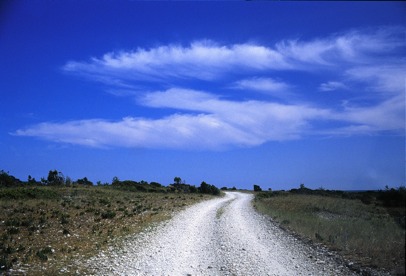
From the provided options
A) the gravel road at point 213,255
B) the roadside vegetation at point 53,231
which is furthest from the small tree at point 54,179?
the gravel road at point 213,255

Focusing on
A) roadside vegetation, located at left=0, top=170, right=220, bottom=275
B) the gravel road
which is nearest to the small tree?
roadside vegetation, located at left=0, top=170, right=220, bottom=275

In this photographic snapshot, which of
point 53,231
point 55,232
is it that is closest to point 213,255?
point 55,232

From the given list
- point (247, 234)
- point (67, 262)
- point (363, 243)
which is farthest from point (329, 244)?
point (67, 262)

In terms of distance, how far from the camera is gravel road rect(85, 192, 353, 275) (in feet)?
33.7

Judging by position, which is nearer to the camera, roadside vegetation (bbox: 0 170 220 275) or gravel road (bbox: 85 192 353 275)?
gravel road (bbox: 85 192 353 275)

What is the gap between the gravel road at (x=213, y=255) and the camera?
10.3 metres

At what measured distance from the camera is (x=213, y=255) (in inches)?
477

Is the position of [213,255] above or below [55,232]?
above

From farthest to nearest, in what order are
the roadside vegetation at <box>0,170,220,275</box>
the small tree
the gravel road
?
the small tree → the roadside vegetation at <box>0,170,220,275</box> → the gravel road

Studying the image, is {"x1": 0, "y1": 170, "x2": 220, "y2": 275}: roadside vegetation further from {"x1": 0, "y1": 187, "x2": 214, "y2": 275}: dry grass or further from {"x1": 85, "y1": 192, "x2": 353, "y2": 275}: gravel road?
{"x1": 85, "y1": 192, "x2": 353, "y2": 275}: gravel road

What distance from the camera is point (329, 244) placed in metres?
13.7

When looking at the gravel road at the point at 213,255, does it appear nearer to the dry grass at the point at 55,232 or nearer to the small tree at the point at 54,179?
the dry grass at the point at 55,232

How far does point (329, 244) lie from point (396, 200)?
4272mm

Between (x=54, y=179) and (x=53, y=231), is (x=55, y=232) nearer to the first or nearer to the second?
(x=53, y=231)
